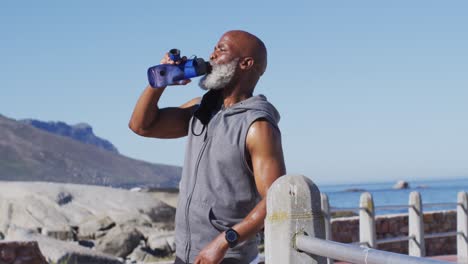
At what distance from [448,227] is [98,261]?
7.06 metres

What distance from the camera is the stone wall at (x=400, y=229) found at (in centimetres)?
1268

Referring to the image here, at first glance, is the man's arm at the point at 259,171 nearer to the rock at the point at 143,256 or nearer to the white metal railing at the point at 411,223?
the white metal railing at the point at 411,223

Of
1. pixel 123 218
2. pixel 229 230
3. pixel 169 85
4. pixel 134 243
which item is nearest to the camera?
pixel 229 230

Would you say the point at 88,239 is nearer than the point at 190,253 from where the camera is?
No

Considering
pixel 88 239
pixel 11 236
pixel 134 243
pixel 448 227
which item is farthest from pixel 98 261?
pixel 448 227

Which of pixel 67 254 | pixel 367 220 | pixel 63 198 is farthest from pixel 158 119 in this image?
pixel 63 198

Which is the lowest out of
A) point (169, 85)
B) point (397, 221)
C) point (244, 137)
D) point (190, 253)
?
point (190, 253)

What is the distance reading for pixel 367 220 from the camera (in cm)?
1074

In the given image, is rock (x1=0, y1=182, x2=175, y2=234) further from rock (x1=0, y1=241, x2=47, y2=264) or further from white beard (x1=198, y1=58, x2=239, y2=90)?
white beard (x1=198, y1=58, x2=239, y2=90)

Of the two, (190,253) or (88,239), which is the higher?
(88,239)

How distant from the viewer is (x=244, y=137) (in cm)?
339

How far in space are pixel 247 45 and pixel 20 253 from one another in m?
4.68

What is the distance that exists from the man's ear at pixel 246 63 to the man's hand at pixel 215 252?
72 cm

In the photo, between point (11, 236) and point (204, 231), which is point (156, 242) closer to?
point (11, 236)
